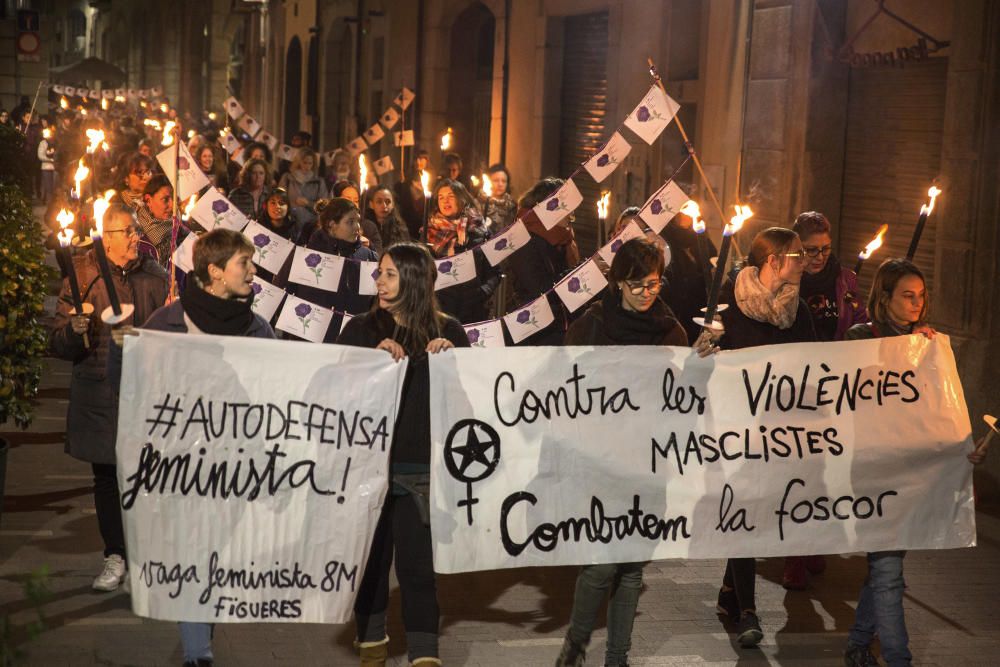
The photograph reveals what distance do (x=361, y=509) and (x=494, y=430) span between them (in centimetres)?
59

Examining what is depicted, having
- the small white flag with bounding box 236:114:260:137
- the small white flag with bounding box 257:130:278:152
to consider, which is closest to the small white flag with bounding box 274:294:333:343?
the small white flag with bounding box 257:130:278:152

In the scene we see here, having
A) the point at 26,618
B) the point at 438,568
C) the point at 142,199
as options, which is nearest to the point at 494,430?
the point at 438,568

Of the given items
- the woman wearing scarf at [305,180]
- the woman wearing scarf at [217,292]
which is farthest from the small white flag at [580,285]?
the woman wearing scarf at [305,180]

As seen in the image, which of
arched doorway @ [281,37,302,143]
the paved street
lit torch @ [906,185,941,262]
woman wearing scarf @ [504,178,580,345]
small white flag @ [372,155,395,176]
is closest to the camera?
the paved street

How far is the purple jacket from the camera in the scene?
7.32 m

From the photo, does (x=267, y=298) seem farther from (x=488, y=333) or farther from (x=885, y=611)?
(x=885, y=611)

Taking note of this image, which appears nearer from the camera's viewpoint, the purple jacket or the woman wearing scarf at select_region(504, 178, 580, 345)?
the purple jacket

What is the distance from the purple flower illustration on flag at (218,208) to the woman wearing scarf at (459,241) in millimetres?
2107

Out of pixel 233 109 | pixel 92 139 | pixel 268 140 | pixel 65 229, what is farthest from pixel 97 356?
pixel 268 140

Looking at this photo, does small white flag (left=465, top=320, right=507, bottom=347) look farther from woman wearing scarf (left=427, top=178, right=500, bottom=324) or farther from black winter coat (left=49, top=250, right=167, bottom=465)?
black winter coat (left=49, top=250, right=167, bottom=465)

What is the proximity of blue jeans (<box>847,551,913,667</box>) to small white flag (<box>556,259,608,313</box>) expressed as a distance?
2.98 m

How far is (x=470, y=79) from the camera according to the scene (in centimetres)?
2341

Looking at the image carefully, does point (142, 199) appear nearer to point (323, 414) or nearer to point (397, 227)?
point (397, 227)

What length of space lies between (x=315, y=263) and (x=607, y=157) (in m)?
1.85
